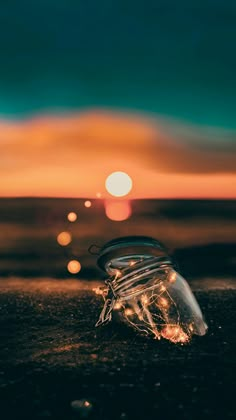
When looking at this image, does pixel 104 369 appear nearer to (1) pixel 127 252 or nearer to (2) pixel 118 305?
(2) pixel 118 305

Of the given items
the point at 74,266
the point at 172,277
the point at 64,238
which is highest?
the point at 64,238

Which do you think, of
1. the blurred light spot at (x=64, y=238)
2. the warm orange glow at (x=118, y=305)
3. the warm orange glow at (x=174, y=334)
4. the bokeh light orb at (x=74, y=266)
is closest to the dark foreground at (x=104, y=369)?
the warm orange glow at (x=174, y=334)

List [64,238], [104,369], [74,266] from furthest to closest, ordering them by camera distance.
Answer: [64,238] → [74,266] → [104,369]

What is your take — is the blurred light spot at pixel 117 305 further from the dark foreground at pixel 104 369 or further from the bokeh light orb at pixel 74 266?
the bokeh light orb at pixel 74 266

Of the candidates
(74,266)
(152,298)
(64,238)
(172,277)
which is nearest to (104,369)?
(152,298)

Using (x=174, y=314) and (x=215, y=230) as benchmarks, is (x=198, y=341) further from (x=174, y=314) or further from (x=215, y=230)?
(x=215, y=230)

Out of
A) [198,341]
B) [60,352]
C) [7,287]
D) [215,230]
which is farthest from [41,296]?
[215,230]

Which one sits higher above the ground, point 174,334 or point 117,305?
point 117,305
